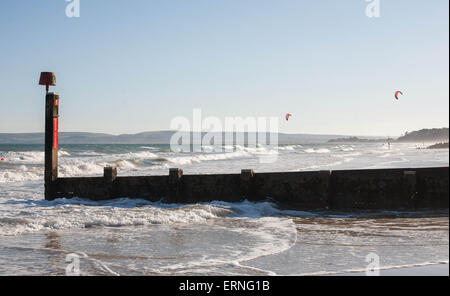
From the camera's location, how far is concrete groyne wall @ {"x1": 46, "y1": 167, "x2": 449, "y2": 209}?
10.6m

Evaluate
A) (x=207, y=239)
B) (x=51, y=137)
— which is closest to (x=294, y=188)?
(x=207, y=239)

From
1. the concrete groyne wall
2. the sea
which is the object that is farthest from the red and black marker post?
the sea

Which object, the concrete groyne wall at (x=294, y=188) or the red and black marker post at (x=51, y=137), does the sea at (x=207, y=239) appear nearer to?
the concrete groyne wall at (x=294, y=188)

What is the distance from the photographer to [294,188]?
1135 cm

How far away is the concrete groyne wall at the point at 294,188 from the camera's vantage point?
416 inches

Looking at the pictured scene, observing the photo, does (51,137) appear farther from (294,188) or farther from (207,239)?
(294,188)

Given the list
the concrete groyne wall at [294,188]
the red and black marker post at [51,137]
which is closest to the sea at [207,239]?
the concrete groyne wall at [294,188]

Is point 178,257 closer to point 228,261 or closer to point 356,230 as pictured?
point 228,261

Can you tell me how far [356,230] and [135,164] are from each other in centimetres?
2861

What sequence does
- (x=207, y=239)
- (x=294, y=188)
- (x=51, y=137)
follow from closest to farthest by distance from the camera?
1. (x=207, y=239)
2. (x=294, y=188)
3. (x=51, y=137)

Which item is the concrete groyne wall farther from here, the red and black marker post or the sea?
the sea

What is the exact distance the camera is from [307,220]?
991 centimetres

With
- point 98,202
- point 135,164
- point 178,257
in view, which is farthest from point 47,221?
point 135,164

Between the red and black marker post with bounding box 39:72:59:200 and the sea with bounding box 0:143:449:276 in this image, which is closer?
the sea with bounding box 0:143:449:276
